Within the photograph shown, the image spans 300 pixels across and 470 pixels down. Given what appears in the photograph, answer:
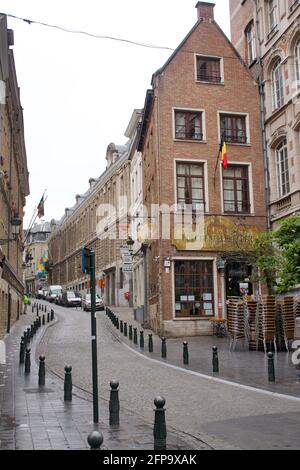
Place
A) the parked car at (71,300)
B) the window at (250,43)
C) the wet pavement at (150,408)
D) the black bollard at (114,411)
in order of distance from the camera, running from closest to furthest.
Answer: the wet pavement at (150,408), the black bollard at (114,411), the window at (250,43), the parked car at (71,300)

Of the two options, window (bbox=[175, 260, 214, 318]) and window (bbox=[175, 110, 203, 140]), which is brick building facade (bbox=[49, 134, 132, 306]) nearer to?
window (bbox=[175, 110, 203, 140])

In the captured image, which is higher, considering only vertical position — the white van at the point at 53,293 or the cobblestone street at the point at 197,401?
the white van at the point at 53,293

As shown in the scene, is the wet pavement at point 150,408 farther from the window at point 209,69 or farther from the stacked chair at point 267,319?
the window at point 209,69

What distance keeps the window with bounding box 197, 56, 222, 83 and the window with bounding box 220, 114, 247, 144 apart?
1891mm

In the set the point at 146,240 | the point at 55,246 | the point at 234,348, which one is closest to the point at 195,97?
the point at 146,240

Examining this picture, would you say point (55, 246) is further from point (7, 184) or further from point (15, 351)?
point (15, 351)

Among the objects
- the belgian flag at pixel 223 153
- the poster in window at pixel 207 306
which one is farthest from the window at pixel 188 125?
Result: the poster in window at pixel 207 306

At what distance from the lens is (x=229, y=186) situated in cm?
2694

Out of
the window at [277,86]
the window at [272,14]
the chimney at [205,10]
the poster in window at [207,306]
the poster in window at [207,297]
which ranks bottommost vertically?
the poster in window at [207,306]

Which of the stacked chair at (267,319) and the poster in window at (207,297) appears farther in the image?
the poster in window at (207,297)

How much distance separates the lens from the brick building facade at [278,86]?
77.8ft

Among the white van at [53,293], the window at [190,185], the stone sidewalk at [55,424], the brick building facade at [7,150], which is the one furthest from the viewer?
the white van at [53,293]

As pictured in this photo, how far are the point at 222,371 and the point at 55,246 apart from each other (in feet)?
243

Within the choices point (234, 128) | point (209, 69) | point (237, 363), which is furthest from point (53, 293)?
point (237, 363)
